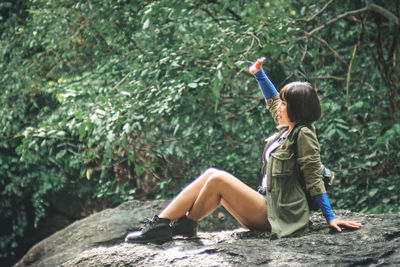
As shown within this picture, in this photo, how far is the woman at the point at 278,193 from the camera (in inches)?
95.3

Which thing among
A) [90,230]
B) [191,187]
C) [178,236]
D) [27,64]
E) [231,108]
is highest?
[27,64]

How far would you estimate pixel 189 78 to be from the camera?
3.75 m

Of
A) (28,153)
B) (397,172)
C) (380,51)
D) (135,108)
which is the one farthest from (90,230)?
(380,51)

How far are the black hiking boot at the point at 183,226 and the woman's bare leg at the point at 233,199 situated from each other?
10 centimetres

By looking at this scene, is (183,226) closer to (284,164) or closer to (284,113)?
(284,164)

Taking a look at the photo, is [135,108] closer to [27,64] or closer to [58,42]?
[58,42]

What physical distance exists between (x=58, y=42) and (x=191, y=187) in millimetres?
2921

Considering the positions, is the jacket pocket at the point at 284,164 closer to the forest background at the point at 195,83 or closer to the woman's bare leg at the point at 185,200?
the woman's bare leg at the point at 185,200

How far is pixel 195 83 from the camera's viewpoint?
371 centimetres

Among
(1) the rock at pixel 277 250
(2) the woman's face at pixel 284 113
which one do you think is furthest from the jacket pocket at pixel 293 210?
(2) the woman's face at pixel 284 113

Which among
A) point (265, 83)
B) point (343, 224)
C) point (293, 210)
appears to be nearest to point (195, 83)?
point (265, 83)

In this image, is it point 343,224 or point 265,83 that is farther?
point 265,83

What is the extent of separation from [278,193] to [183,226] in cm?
69

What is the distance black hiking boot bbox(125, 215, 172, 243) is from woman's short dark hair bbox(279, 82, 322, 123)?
1.04 m
